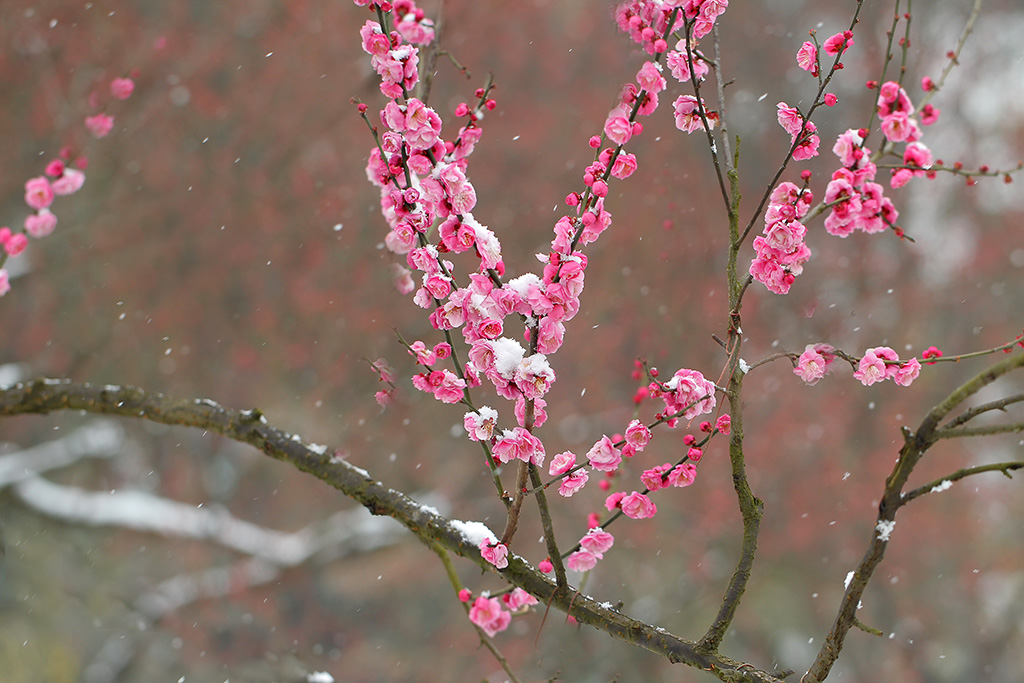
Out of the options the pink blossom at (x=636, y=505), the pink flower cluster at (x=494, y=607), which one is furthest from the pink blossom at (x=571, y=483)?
the pink flower cluster at (x=494, y=607)

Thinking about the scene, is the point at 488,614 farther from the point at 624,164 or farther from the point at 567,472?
the point at 624,164

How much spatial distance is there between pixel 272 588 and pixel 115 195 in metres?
3.95

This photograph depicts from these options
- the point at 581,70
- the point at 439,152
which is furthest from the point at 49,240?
the point at 439,152

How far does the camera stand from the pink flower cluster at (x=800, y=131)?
1.41 m

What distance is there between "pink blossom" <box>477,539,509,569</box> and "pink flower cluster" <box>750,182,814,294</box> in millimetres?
Answer: 718

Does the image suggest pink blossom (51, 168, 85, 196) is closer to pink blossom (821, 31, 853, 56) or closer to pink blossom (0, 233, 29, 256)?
pink blossom (0, 233, 29, 256)

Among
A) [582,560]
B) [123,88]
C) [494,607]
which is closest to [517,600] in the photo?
[494,607]

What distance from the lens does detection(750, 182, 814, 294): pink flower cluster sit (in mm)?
1344

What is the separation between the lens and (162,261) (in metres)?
6.58

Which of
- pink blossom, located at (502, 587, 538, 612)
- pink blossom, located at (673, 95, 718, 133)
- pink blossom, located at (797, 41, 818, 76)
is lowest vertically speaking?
A: pink blossom, located at (502, 587, 538, 612)

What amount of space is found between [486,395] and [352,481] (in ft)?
16.0

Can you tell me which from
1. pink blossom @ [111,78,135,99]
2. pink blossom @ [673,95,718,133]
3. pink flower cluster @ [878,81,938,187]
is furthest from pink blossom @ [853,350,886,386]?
pink blossom @ [111,78,135,99]

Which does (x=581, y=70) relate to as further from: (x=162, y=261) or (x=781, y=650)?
(x=781, y=650)

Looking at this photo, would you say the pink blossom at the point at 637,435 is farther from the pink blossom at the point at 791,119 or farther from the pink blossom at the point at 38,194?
the pink blossom at the point at 38,194
